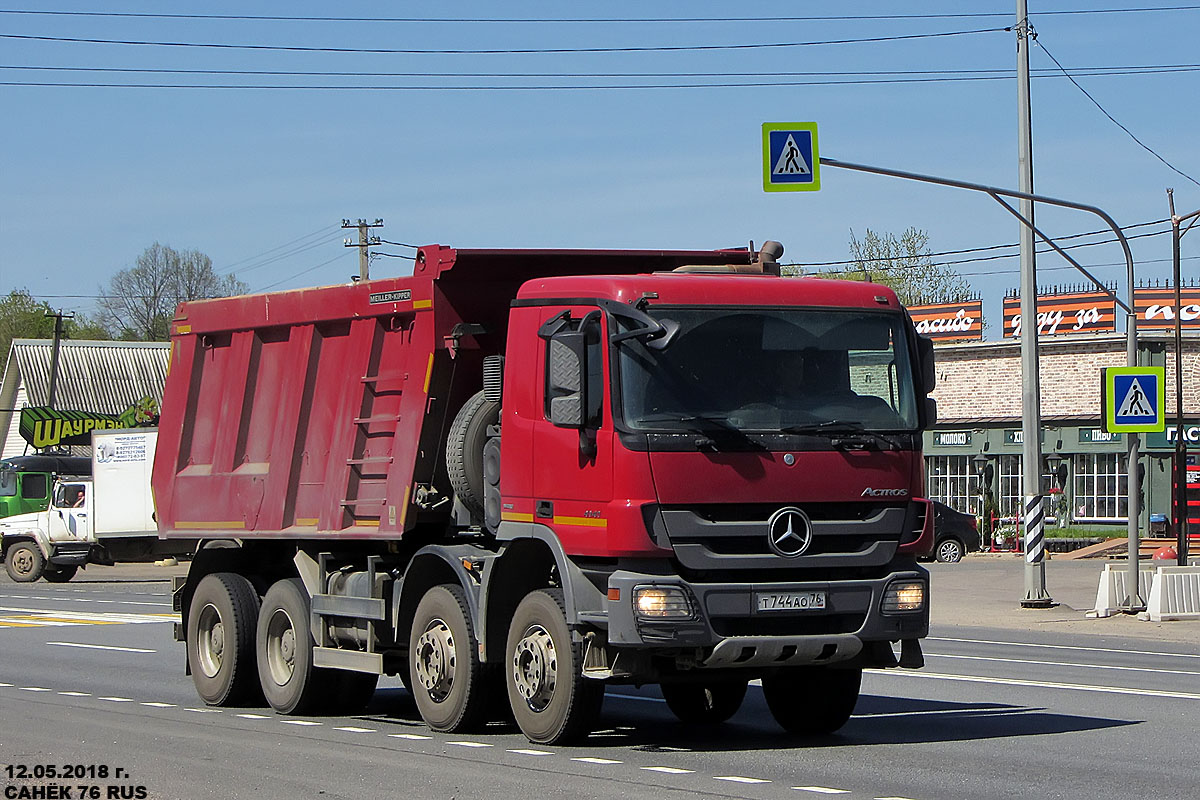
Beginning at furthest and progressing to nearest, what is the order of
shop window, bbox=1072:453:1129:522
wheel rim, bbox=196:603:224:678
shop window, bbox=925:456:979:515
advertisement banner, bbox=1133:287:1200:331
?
advertisement banner, bbox=1133:287:1200:331 < shop window, bbox=925:456:979:515 < shop window, bbox=1072:453:1129:522 < wheel rim, bbox=196:603:224:678

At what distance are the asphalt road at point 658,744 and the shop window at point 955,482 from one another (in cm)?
3810

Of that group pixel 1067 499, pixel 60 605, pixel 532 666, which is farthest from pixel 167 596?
pixel 1067 499

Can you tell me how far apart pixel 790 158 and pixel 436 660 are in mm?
13012

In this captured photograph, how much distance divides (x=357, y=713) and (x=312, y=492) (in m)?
1.93

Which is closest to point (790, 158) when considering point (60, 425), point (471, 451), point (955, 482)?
point (471, 451)

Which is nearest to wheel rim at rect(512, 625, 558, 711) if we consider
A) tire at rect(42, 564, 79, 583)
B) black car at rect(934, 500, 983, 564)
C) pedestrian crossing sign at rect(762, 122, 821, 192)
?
pedestrian crossing sign at rect(762, 122, 821, 192)

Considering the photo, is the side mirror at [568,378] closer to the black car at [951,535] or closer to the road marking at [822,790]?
the road marking at [822,790]

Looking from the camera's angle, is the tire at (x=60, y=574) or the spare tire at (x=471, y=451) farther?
the tire at (x=60, y=574)

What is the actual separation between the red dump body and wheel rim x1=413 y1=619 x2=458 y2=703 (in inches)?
33.2

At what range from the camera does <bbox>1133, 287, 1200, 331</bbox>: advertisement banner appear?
60.0 metres

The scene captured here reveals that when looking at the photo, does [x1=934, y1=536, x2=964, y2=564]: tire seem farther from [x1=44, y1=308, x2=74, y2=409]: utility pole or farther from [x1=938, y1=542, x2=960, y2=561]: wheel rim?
[x1=44, y1=308, x2=74, y2=409]: utility pole

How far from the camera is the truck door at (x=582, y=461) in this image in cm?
1078

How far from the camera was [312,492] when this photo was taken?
14109 millimetres

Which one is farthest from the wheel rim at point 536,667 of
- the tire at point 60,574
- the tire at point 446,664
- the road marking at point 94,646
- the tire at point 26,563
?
the tire at point 60,574
